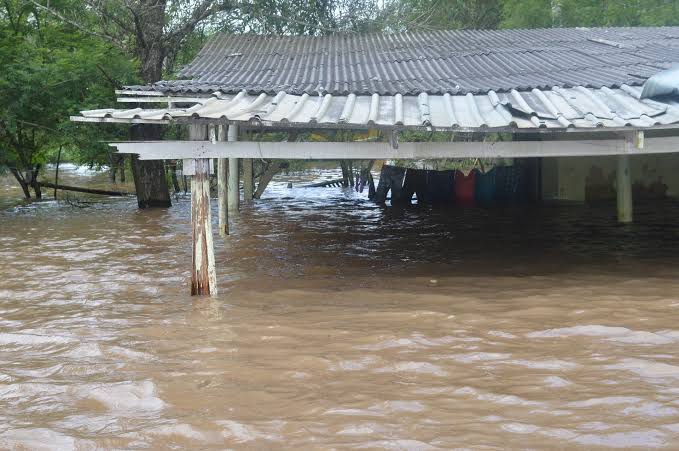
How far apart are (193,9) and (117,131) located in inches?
122

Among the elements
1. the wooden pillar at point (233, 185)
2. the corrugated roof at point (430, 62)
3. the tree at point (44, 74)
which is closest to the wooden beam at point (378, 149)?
the corrugated roof at point (430, 62)

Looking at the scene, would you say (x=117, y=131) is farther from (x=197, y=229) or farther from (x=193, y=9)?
(x=197, y=229)

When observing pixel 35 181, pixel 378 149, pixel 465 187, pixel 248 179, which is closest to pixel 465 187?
pixel 465 187

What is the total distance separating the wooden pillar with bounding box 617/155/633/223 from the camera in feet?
41.3

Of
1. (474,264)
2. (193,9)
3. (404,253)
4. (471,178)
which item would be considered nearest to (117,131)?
(193,9)

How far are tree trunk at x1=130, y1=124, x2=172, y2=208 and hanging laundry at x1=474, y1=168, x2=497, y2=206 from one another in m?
6.88

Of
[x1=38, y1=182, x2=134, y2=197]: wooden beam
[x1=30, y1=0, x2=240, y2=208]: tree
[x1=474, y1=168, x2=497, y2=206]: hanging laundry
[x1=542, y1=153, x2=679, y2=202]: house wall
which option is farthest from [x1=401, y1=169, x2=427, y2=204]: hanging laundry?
[x1=38, y1=182, x2=134, y2=197]: wooden beam

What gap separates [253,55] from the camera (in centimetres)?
1345

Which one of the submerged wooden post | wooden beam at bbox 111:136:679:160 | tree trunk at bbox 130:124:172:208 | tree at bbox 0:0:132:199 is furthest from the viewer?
tree trunk at bbox 130:124:172:208

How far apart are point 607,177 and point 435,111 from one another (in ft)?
32.6

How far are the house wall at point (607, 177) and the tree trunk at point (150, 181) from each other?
28.0 ft

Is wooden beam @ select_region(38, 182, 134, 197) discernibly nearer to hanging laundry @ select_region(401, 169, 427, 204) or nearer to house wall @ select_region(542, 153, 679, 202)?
hanging laundry @ select_region(401, 169, 427, 204)

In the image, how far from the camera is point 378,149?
736 cm

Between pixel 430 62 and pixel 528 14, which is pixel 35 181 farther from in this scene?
pixel 528 14
